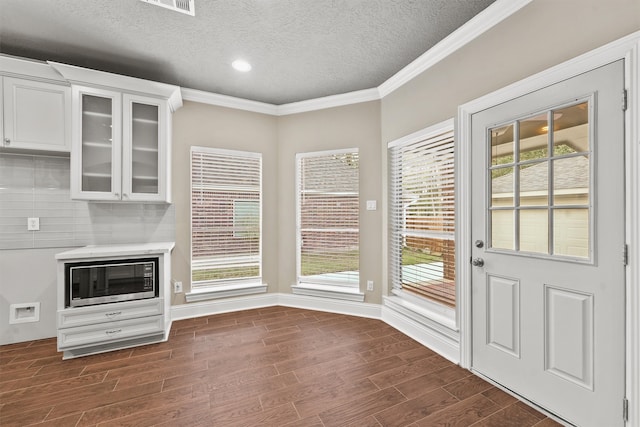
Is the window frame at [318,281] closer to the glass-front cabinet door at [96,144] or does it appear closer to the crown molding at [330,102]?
the crown molding at [330,102]

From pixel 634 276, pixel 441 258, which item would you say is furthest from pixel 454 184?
pixel 634 276

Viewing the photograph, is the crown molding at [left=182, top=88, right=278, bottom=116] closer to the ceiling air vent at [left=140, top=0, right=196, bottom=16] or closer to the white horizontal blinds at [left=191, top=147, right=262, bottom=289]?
the white horizontal blinds at [left=191, top=147, right=262, bottom=289]

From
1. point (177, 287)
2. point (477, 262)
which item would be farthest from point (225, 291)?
point (477, 262)

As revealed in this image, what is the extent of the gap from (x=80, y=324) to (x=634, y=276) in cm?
379

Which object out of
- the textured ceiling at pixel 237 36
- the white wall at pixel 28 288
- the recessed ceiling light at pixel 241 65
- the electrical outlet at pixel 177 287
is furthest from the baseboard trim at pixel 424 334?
the white wall at pixel 28 288

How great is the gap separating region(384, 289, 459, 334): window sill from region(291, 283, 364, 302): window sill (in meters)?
0.38

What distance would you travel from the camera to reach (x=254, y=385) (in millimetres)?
2096

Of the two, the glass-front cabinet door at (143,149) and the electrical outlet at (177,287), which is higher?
the glass-front cabinet door at (143,149)

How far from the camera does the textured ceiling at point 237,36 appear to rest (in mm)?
2090

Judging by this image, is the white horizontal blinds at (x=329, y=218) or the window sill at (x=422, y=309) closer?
the window sill at (x=422, y=309)

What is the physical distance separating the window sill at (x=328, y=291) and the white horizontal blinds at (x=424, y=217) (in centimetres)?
51

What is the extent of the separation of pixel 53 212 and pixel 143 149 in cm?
109

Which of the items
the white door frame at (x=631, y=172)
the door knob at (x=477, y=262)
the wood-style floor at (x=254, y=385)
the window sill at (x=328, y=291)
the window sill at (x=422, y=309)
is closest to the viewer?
the white door frame at (x=631, y=172)

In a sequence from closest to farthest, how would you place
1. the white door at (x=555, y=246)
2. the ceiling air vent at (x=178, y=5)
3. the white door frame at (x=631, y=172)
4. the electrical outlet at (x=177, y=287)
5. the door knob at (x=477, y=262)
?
the white door frame at (x=631, y=172) → the white door at (x=555, y=246) → the ceiling air vent at (x=178, y=5) → the door knob at (x=477, y=262) → the electrical outlet at (x=177, y=287)
